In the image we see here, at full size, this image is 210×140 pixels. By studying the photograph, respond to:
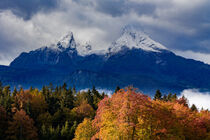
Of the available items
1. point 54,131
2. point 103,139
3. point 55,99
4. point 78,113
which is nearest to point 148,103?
point 103,139

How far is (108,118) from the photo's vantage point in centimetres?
4447

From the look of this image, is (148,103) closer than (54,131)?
Yes

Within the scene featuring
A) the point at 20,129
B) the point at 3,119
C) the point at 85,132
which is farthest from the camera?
the point at 3,119

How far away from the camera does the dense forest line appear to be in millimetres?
41969

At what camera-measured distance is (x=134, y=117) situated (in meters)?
42.0

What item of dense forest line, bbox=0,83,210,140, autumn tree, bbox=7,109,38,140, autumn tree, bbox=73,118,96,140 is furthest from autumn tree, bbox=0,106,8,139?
autumn tree, bbox=73,118,96,140

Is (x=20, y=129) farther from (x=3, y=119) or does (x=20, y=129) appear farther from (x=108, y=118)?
(x=108, y=118)

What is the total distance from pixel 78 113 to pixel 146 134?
82.4m

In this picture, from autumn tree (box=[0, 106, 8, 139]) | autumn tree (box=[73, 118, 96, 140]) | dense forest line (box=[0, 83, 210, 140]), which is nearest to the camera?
dense forest line (box=[0, 83, 210, 140])

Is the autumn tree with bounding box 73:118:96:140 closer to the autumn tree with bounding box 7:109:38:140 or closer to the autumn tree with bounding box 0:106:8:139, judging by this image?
the autumn tree with bounding box 7:109:38:140

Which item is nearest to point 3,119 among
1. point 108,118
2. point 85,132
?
point 85,132

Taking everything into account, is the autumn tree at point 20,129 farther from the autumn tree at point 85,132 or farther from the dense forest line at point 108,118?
the autumn tree at point 85,132

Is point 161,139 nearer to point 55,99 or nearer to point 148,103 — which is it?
point 148,103

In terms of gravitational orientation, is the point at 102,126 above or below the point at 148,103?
below
